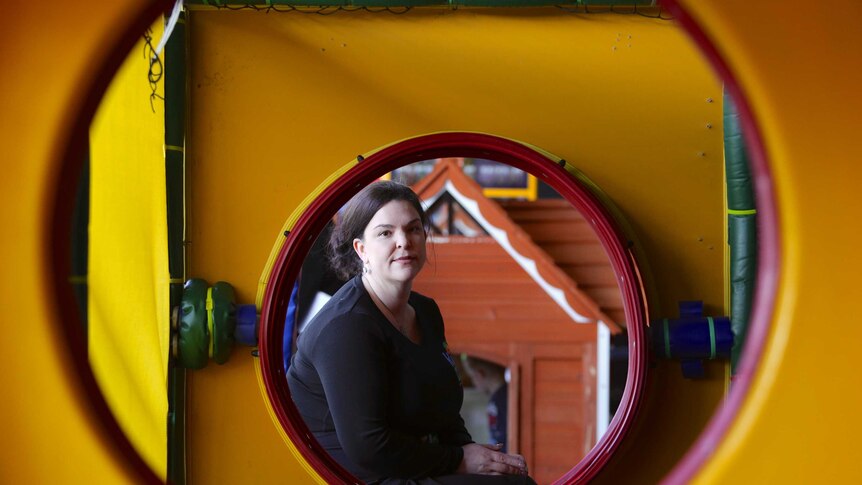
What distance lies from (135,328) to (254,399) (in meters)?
0.40

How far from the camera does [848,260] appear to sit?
1.01 metres

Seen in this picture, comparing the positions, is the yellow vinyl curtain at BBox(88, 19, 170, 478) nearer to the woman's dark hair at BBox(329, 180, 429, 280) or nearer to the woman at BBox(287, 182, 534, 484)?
the woman at BBox(287, 182, 534, 484)

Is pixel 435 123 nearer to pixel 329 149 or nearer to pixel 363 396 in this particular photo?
pixel 329 149

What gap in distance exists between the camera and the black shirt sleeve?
6.63 feet

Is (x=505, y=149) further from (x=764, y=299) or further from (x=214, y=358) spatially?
(x=764, y=299)

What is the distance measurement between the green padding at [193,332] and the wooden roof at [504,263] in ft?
4.53

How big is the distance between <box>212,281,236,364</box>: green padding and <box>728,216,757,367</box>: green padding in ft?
4.27

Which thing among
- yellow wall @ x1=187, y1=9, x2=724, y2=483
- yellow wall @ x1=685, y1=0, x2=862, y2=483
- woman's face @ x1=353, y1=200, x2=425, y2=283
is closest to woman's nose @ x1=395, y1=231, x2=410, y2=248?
woman's face @ x1=353, y1=200, x2=425, y2=283

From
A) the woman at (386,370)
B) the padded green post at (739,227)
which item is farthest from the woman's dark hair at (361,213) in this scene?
the padded green post at (739,227)

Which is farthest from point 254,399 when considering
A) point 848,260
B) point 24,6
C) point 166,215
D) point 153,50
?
point 848,260

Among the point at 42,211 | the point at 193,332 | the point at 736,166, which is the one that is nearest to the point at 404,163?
the point at 193,332

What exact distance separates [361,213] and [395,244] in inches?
5.7

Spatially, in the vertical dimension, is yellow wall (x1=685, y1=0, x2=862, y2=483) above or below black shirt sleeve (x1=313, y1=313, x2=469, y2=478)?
above

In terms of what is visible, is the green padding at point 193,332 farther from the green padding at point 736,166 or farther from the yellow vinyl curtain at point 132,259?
the green padding at point 736,166
